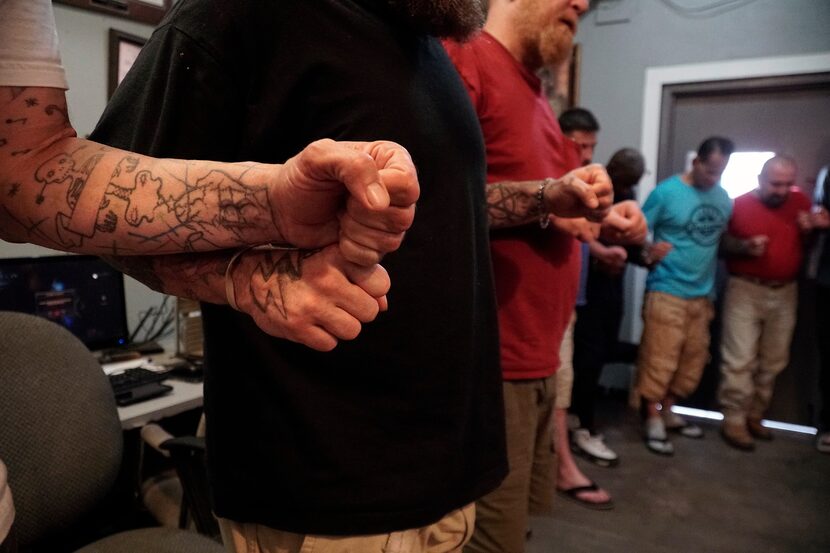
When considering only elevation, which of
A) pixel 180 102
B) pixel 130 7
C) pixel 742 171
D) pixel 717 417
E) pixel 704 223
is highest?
pixel 130 7

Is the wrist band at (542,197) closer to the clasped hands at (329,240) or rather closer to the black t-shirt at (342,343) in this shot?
the black t-shirt at (342,343)

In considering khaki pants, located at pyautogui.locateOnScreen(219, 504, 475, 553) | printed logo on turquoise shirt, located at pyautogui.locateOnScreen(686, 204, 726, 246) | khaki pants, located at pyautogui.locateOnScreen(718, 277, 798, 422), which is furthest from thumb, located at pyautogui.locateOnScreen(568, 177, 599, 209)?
khaki pants, located at pyautogui.locateOnScreen(718, 277, 798, 422)

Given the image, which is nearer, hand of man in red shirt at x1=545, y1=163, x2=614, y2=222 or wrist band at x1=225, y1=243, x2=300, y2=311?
wrist band at x1=225, y1=243, x2=300, y2=311

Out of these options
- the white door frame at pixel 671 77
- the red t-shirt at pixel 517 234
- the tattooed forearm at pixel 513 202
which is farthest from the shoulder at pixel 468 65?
the white door frame at pixel 671 77

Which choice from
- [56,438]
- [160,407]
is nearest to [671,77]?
[160,407]

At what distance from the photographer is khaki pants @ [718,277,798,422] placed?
120 inches

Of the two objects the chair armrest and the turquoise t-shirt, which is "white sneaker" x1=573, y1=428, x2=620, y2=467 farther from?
the chair armrest

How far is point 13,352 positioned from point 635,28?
3.68 meters

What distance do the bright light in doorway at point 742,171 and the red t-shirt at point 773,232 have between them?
316 millimetres

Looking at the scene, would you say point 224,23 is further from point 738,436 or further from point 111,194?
point 738,436

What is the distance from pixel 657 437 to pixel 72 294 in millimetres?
→ 2844

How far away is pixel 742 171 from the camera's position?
3416 mm

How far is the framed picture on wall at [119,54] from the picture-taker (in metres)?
1.97

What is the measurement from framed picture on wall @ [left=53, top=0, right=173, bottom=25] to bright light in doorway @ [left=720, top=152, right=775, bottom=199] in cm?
314
